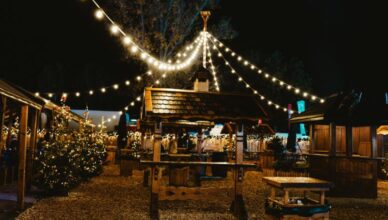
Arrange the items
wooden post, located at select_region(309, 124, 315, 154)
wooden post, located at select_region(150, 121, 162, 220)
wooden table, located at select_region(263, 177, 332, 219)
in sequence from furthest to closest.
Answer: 1. wooden post, located at select_region(309, 124, 315, 154)
2. wooden post, located at select_region(150, 121, 162, 220)
3. wooden table, located at select_region(263, 177, 332, 219)

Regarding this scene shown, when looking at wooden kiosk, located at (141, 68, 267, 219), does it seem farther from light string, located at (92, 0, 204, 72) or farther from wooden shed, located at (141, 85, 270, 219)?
light string, located at (92, 0, 204, 72)

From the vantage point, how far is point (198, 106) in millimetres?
9125

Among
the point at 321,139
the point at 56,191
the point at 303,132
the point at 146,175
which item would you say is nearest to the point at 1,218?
the point at 56,191

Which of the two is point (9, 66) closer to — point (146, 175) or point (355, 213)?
point (146, 175)

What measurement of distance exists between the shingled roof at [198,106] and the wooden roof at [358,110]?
3.90 meters

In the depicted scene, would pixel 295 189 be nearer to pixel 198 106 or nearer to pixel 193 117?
pixel 193 117

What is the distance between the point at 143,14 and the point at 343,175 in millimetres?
15158

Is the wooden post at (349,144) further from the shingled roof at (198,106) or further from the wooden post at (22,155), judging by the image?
the wooden post at (22,155)

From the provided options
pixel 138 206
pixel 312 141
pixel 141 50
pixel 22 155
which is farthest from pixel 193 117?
pixel 312 141

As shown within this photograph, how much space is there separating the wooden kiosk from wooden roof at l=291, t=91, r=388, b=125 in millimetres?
3992

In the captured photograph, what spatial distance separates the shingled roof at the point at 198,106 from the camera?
8.79 meters

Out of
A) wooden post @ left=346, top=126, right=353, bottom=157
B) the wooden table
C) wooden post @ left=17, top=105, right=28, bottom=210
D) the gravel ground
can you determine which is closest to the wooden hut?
wooden post @ left=346, top=126, right=353, bottom=157

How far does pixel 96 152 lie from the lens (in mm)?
15273

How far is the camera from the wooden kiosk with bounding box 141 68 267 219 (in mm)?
8745
